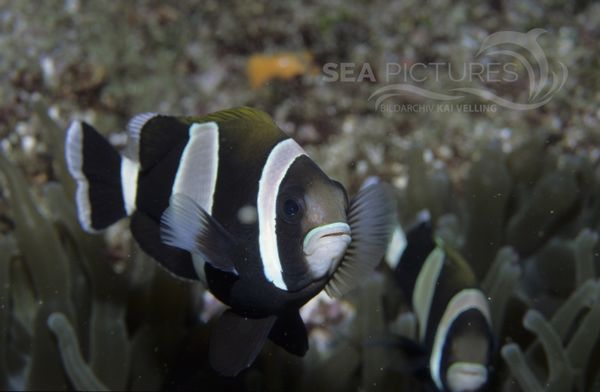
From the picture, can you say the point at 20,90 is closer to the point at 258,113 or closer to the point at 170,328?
the point at 170,328

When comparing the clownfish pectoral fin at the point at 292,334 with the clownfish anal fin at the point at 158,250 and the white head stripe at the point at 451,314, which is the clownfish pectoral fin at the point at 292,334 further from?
the white head stripe at the point at 451,314

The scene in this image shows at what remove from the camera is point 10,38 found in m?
3.24

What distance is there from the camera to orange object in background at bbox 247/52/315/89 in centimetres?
372

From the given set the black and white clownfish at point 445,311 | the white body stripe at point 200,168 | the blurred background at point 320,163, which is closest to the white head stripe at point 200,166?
the white body stripe at point 200,168

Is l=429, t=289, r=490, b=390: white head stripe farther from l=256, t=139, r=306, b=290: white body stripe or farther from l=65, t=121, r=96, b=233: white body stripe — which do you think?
l=65, t=121, r=96, b=233: white body stripe

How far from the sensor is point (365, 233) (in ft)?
4.15

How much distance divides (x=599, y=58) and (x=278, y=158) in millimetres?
3427

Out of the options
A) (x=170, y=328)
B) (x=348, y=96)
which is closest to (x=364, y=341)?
(x=170, y=328)

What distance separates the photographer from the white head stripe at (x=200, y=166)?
4.24 ft

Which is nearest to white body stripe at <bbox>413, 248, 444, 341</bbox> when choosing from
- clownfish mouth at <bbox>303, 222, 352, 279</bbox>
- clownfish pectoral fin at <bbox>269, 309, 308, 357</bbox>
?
clownfish pectoral fin at <bbox>269, 309, 308, 357</bbox>

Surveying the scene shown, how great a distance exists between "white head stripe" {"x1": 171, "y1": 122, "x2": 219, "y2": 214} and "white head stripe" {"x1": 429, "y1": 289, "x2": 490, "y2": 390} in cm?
108

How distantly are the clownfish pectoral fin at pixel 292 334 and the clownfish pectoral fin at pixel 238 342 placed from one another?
6 cm

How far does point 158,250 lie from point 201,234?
13.4 inches

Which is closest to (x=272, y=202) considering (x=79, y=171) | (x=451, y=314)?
(x=79, y=171)
